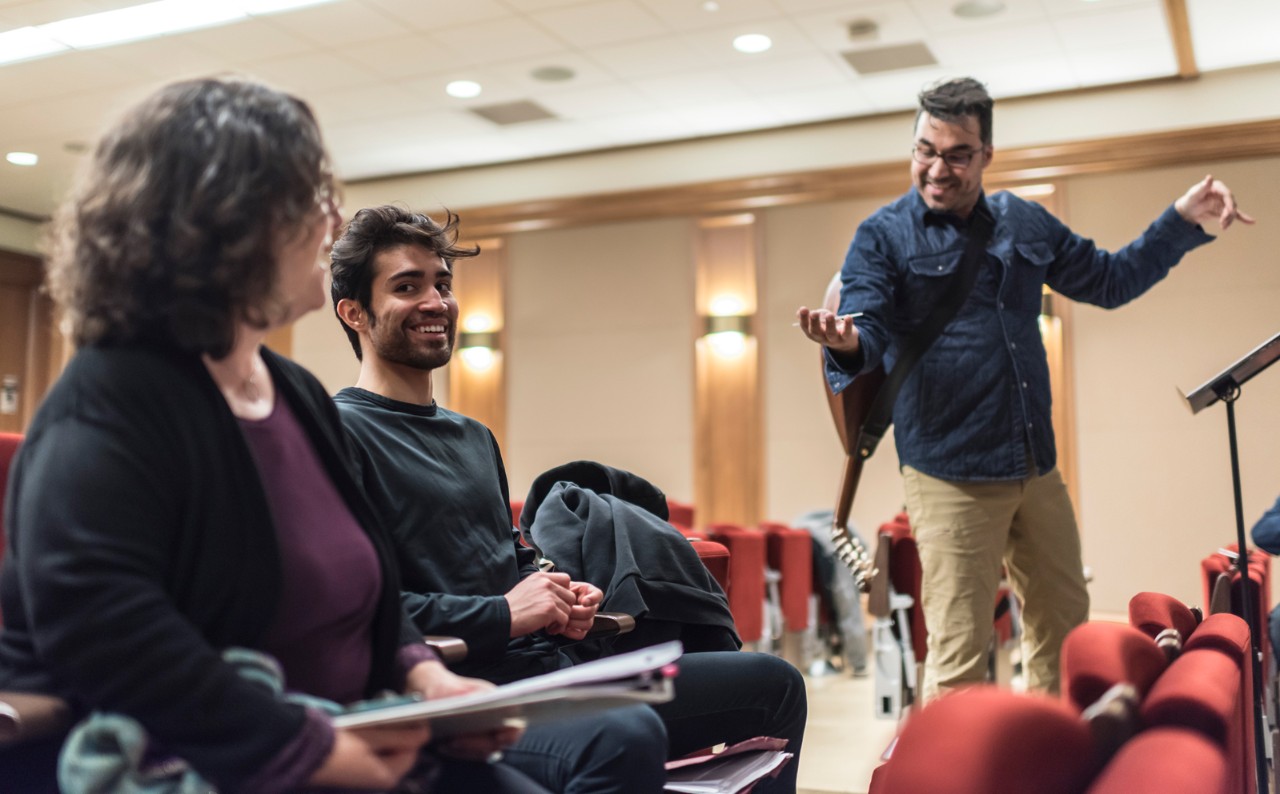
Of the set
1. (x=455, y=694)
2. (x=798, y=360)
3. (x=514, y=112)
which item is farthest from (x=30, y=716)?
(x=798, y=360)

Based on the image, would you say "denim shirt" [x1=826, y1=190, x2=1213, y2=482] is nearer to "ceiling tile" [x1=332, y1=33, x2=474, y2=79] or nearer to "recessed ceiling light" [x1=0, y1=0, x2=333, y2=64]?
"recessed ceiling light" [x1=0, y1=0, x2=333, y2=64]

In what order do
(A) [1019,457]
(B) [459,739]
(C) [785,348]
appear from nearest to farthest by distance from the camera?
(B) [459,739], (A) [1019,457], (C) [785,348]

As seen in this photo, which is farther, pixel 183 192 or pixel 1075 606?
pixel 1075 606

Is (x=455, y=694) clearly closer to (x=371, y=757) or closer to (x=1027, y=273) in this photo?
(x=371, y=757)

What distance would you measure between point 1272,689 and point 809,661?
332cm

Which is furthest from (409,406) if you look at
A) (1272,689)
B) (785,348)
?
(785,348)

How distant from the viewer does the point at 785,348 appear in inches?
340

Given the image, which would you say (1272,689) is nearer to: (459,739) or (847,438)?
(847,438)

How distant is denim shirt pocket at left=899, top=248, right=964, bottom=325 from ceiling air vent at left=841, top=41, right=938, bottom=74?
4.64 m

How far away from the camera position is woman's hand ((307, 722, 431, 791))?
3.25ft

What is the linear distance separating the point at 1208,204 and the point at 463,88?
5.85m

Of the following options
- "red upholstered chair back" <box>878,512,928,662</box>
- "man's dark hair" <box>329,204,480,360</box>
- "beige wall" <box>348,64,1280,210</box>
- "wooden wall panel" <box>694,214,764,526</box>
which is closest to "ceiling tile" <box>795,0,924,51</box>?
"beige wall" <box>348,64,1280,210</box>

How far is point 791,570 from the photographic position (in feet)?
18.5

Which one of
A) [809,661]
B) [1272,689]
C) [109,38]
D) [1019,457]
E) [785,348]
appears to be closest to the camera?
[1019,457]
